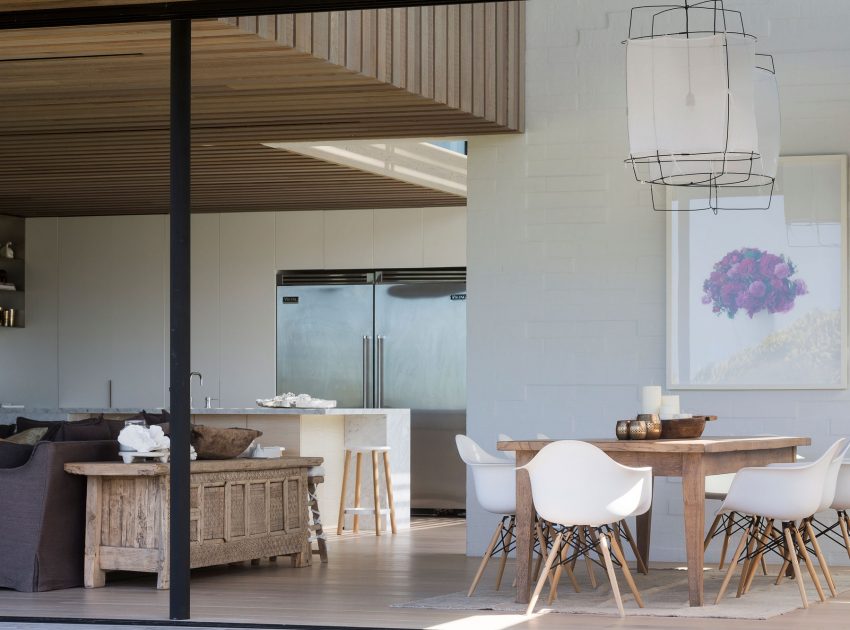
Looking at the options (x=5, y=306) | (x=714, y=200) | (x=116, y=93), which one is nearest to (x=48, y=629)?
(x=116, y=93)

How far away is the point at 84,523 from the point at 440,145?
463 cm

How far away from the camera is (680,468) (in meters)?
6.21

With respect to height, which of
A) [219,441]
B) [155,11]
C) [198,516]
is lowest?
[198,516]

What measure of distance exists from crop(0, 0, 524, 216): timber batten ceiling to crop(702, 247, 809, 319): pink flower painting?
1563 mm

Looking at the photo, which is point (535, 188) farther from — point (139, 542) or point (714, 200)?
point (139, 542)

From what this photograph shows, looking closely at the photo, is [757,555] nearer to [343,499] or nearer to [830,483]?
[830,483]

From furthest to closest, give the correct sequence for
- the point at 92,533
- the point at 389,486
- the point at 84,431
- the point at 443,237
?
the point at 443,237 → the point at 389,486 → the point at 84,431 → the point at 92,533

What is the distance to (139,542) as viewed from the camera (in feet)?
22.6

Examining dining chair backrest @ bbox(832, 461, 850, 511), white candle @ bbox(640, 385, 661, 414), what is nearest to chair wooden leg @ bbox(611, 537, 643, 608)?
white candle @ bbox(640, 385, 661, 414)

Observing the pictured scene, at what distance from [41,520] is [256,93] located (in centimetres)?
246

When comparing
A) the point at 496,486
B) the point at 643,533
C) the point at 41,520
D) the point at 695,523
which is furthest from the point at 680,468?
the point at 41,520

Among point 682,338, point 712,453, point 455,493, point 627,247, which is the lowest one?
point 455,493

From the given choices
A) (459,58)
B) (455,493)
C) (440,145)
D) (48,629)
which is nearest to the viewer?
(48,629)

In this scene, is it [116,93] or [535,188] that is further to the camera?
[535,188]
